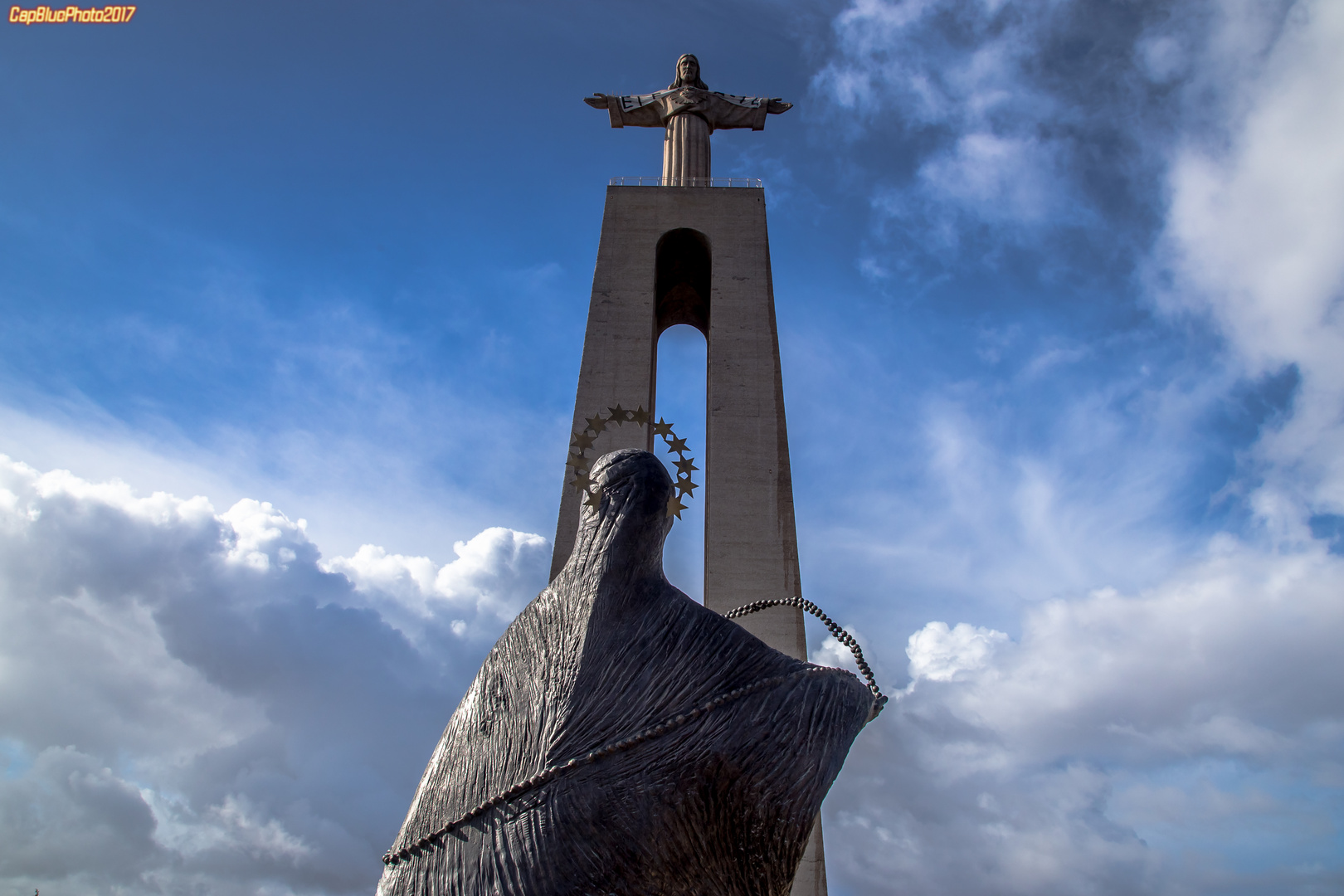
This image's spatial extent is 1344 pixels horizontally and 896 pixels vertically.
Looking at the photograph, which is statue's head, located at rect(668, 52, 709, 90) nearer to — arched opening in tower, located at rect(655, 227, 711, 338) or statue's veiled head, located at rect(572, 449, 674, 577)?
arched opening in tower, located at rect(655, 227, 711, 338)

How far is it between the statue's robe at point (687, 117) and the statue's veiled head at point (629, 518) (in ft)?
51.9

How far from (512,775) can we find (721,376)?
41.4 feet

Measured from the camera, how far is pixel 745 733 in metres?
2.83

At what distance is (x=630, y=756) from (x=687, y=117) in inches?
709

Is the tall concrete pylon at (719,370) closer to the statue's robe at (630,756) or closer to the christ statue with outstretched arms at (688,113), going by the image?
the christ statue with outstretched arms at (688,113)

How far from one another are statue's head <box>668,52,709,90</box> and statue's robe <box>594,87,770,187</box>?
11.0 inches

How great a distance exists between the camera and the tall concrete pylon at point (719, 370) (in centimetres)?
1352

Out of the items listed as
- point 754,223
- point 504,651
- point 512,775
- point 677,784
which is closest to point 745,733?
point 677,784

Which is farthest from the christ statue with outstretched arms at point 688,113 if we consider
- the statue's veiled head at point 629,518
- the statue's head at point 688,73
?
the statue's veiled head at point 629,518

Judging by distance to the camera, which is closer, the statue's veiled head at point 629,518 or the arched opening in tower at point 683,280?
the statue's veiled head at point 629,518

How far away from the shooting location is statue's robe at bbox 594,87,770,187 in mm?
18500

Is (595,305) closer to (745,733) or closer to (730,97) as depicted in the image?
(730,97)

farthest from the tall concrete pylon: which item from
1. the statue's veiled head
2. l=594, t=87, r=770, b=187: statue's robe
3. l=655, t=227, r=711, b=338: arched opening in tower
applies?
the statue's veiled head

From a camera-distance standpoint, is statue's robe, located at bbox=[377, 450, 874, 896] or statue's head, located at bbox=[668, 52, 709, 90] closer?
statue's robe, located at bbox=[377, 450, 874, 896]
